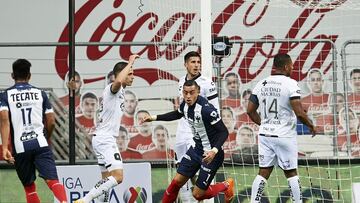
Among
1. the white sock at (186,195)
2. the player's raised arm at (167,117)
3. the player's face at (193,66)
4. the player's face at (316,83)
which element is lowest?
the white sock at (186,195)

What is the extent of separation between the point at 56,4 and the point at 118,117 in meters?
4.17

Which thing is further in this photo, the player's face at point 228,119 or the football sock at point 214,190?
the player's face at point 228,119

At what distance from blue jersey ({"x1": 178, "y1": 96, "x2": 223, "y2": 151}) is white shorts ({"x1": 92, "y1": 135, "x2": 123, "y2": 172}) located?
107cm

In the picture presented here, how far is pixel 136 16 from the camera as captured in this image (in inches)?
874

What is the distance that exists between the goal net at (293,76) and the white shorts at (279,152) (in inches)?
75.7

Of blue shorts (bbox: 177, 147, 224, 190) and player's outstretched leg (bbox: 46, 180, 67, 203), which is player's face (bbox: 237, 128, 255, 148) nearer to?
blue shorts (bbox: 177, 147, 224, 190)

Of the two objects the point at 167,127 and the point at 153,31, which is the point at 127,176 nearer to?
the point at 167,127

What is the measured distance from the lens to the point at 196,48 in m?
20.7

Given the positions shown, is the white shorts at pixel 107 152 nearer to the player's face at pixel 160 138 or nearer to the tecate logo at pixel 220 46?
the player's face at pixel 160 138

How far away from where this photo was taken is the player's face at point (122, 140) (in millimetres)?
20109

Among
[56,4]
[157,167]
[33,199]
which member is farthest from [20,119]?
[56,4]

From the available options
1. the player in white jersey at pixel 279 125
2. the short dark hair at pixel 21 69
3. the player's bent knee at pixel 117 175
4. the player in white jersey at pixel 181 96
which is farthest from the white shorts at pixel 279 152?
the short dark hair at pixel 21 69

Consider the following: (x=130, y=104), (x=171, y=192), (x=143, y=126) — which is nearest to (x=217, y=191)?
(x=171, y=192)

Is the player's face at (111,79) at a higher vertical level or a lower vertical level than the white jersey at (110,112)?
higher
